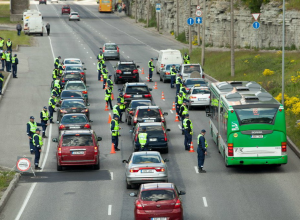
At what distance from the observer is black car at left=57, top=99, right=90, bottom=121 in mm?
36812

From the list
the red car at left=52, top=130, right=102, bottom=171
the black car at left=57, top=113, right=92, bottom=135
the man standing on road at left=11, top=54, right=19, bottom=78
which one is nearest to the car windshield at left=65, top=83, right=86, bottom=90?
the black car at left=57, top=113, right=92, bottom=135

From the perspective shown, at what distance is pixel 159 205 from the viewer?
19219 mm

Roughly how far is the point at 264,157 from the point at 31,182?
881 cm

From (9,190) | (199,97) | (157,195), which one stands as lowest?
(9,190)

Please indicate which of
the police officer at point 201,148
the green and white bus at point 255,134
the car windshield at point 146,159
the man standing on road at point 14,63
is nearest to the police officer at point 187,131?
the police officer at point 201,148

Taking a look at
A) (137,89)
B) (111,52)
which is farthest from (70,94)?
(111,52)

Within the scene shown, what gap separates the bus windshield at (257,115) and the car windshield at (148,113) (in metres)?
8.05

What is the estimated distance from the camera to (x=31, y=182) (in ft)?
88.3

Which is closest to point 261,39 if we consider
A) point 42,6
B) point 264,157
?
point 264,157

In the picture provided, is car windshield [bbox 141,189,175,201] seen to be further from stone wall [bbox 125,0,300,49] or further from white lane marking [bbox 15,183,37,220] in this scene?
stone wall [bbox 125,0,300,49]

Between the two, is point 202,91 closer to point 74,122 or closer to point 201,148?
point 74,122

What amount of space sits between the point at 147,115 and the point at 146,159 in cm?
969

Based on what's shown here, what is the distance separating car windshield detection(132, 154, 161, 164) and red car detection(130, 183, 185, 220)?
A: 5043 millimetres

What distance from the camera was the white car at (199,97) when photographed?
41.8 m
